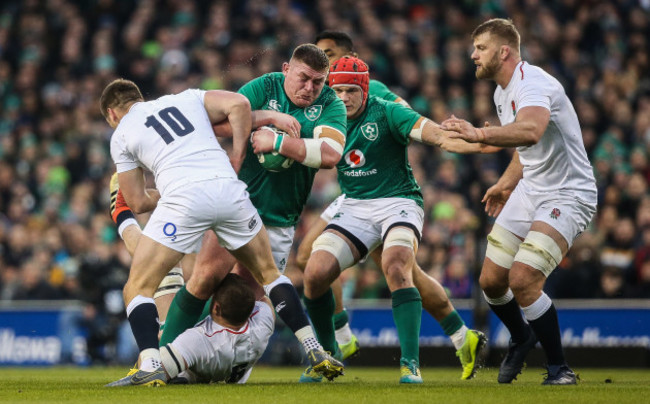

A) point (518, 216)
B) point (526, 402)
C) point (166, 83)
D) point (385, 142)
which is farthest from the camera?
point (166, 83)

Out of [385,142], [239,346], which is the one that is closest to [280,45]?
[385,142]

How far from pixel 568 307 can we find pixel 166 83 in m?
8.83

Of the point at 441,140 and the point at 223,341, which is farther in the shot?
the point at 441,140

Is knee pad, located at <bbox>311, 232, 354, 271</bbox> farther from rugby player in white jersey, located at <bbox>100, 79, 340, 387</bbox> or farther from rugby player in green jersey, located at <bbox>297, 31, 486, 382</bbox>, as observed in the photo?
rugby player in white jersey, located at <bbox>100, 79, 340, 387</bbox>

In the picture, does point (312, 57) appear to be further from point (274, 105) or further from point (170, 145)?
point (170, 145)

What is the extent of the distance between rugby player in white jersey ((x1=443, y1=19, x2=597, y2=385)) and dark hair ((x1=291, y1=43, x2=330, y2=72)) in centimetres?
100

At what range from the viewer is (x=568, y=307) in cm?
1202

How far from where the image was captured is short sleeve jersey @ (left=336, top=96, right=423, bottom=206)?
805cm

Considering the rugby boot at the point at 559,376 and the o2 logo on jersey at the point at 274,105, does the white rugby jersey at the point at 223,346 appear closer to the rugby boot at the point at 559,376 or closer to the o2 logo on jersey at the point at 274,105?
the o2 logo on jersey at the point at 274,105

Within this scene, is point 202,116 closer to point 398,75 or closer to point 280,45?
point 398,75

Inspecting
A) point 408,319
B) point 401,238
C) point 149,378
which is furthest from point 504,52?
point 149,378

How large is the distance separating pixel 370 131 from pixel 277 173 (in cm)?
93

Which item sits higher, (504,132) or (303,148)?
(504,132)

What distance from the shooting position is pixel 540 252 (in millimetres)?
7094
